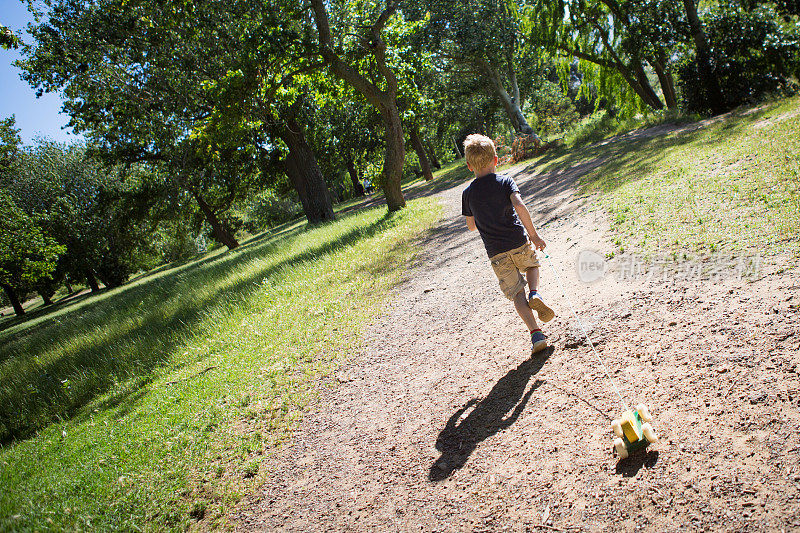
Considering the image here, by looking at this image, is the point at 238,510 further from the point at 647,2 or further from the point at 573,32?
the point at 573,32

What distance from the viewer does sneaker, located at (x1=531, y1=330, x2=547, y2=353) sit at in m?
4.02

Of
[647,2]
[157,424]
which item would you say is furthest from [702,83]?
[157,424]

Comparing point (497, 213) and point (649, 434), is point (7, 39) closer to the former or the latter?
point (497, 213)

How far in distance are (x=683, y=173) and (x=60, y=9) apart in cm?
2097

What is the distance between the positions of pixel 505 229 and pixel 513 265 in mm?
342

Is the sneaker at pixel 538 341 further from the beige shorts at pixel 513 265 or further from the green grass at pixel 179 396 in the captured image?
the green grass at pixel 179 396

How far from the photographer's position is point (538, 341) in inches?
158

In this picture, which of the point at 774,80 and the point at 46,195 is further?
the point at 46,195

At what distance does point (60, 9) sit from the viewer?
1695 centimetres

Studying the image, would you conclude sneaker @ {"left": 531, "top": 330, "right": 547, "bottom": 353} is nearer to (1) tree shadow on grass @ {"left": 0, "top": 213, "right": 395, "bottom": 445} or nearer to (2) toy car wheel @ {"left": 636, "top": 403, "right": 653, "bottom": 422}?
(2) toy car wheel @ {"left": 636, "top": 403, "right": 653, "bottom": 422}

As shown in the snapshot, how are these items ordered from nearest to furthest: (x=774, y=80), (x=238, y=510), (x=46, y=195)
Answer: (x=238, y=510) → (x=774, y=80) → (x=46, y=195)

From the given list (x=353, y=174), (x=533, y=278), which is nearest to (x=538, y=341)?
(x=533, y=278)

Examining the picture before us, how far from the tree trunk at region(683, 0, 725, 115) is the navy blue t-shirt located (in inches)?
559

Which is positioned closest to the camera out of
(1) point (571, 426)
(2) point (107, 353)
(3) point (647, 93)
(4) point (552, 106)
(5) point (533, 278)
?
(1) point (571, 426)
